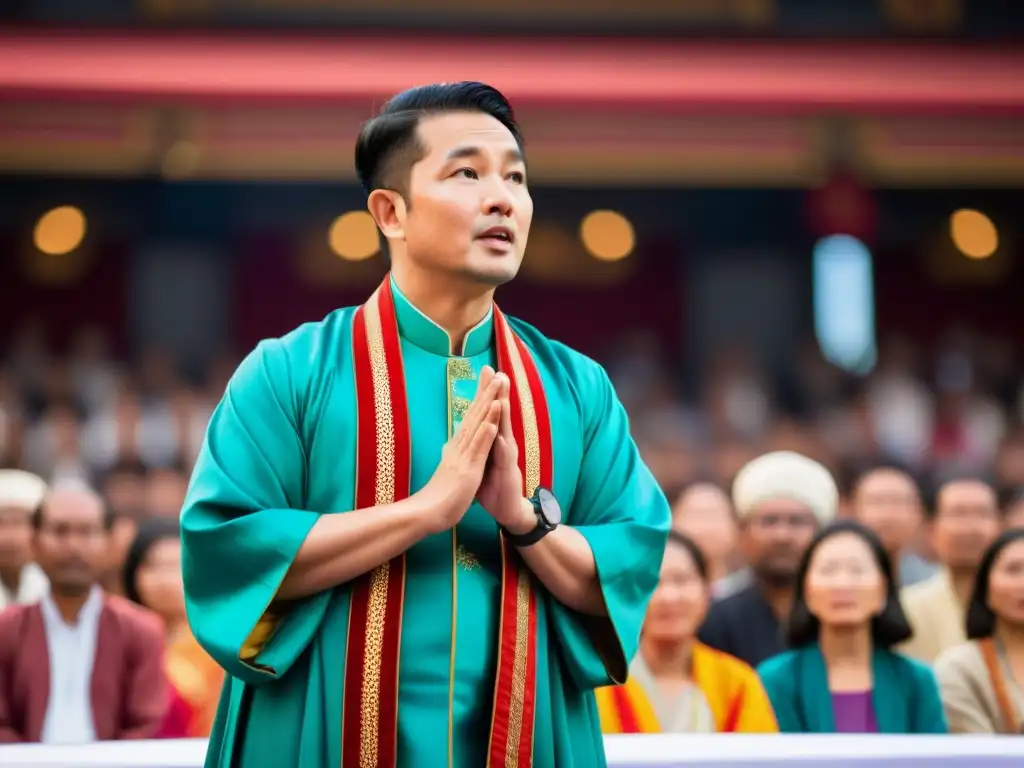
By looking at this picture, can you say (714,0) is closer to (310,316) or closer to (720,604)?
(310,316)

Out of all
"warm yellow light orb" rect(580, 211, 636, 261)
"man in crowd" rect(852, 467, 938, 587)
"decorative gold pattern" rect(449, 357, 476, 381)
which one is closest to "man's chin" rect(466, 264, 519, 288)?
"decorative gold pattern" rect(449, 357, 476, 381)

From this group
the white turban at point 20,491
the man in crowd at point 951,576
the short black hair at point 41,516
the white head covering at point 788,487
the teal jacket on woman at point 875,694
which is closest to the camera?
the teal jacket on woman at point 875,694

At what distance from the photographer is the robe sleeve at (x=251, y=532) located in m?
1.49

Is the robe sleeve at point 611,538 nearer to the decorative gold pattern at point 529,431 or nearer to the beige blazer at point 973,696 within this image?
the decorative gold pattern at point 529,431

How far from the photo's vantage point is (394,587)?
1.54 metres

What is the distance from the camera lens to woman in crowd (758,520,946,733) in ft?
10.6

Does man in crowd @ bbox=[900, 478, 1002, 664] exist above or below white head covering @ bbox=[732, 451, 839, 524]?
below

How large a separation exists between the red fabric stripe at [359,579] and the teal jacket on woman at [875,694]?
1.91m

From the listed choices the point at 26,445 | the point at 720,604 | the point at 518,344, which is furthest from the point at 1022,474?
the point at 518,344

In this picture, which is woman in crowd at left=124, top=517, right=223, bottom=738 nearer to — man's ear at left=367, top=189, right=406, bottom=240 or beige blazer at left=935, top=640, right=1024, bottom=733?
beige blazer at left=935, top=640, right=1024, bottom=733

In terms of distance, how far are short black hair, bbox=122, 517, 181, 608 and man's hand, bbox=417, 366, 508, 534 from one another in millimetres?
2387

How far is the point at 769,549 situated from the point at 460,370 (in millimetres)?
2416

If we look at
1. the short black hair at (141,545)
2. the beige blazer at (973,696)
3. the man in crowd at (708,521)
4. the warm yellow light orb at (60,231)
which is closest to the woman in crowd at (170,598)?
the short black hair at (141,545)

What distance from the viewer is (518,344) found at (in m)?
1.74
